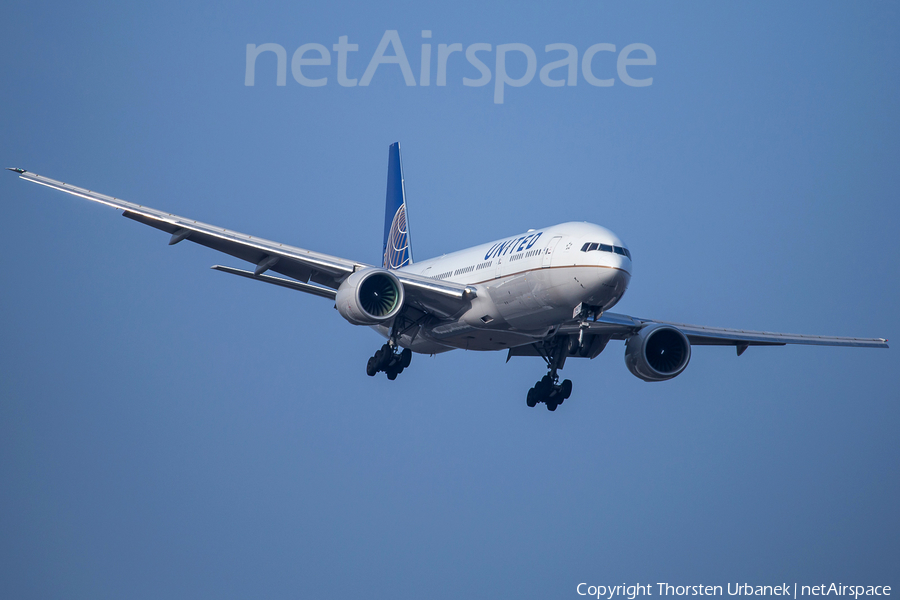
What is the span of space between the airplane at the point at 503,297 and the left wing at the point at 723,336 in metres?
0.04

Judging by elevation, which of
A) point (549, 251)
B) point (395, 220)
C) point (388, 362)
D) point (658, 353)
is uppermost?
point (395, 220)

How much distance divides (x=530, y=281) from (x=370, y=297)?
5255mm

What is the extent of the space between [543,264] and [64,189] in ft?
50.6

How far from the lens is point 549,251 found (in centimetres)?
2852

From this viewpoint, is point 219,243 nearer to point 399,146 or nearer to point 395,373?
point 395,373

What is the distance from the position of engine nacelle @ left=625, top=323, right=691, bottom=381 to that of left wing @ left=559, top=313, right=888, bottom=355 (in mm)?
452

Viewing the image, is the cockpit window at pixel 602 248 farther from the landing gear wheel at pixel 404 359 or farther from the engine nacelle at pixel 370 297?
→ the landing gear wheel at pixel 404 359

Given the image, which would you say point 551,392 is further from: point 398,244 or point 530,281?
point 398,244

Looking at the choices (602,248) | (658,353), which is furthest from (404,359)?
(602,248)

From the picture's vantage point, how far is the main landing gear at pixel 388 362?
1351 inches

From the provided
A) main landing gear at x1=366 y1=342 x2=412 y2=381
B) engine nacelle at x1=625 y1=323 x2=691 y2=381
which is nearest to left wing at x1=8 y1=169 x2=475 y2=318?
main landing gear at x1=366 y1=342 x2=412 y2=381

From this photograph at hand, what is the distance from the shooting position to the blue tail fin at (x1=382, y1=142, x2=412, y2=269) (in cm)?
4422

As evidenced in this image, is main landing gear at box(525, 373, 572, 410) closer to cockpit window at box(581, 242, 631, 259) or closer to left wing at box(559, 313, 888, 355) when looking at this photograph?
left wing at box(559, 313, 888, 355)

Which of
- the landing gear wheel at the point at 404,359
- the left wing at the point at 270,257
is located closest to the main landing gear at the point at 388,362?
the landing gear wheel at the point at 404,359
